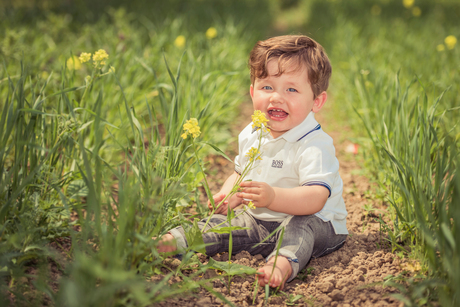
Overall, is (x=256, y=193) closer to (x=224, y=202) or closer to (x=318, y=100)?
(x=224, y=202)

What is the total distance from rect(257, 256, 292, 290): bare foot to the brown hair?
0.80 m

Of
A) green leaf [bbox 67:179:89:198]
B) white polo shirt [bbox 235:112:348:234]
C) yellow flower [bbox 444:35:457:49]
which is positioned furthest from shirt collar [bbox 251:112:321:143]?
yellow flower [bbox 444:35:457:49]

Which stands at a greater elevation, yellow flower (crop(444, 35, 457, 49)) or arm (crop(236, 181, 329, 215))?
yellow flower (crop(444, 35, 457, 49))

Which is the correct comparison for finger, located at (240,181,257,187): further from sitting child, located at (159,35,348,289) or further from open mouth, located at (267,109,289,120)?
open mouth, located at (267,109,289,120)

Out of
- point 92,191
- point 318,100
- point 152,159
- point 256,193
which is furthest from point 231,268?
point 318,100

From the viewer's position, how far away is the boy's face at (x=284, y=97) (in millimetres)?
1742

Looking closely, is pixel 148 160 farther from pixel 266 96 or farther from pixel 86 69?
pixel 86 69

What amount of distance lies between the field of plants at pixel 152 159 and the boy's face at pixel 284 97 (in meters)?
0.32

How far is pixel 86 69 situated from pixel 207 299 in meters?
2.50

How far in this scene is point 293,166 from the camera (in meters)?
1.76

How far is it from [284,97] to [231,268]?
2.58ft

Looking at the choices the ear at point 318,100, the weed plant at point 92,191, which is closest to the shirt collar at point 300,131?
the ear at point 318,100

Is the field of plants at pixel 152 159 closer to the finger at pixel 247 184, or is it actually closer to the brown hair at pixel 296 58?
the finger at pixel 247 184

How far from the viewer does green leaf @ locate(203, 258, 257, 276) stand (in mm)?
1466
